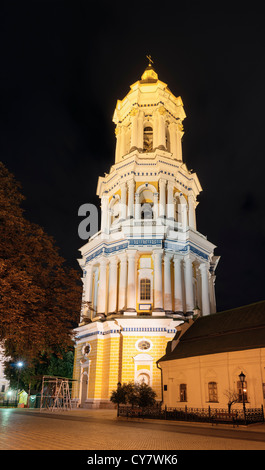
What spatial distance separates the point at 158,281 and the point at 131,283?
2.67 metres

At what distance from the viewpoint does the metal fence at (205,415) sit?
58.4 feet

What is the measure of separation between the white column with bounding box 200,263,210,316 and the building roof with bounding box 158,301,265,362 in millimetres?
7818

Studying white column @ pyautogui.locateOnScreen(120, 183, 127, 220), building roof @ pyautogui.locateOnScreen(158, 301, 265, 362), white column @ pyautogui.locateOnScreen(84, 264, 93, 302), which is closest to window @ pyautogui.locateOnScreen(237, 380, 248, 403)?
building roof @ pyautogui.locateOnScreen(158, 301, 265, 362)

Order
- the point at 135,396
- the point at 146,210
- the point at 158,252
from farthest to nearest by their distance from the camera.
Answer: the point at 146,210 < the point at 158,252 < the point at 135,396

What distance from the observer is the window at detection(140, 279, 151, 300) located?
36312 millimetres

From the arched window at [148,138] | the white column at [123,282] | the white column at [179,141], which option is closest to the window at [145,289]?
the white column at [123,282]

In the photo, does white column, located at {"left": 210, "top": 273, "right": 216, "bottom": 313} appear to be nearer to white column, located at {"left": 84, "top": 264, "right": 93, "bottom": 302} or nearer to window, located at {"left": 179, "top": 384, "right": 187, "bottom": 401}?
white column, located at {"left": 84, "top": 264, "right": 93, "bottom": 302}

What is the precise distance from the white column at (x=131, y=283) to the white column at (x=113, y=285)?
6.56ft

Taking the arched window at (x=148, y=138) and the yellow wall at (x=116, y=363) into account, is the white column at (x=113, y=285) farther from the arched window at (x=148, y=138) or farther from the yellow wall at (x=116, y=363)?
the arched window at (x=148, y=138)

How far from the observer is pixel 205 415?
786 inches

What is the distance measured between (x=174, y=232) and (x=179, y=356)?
49.4 feet

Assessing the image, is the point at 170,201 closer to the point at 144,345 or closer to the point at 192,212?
the point at 192,212

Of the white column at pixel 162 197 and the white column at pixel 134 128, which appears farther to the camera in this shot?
the white column at pixel 134 128

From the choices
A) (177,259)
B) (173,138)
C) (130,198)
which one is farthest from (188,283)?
(173,138)
